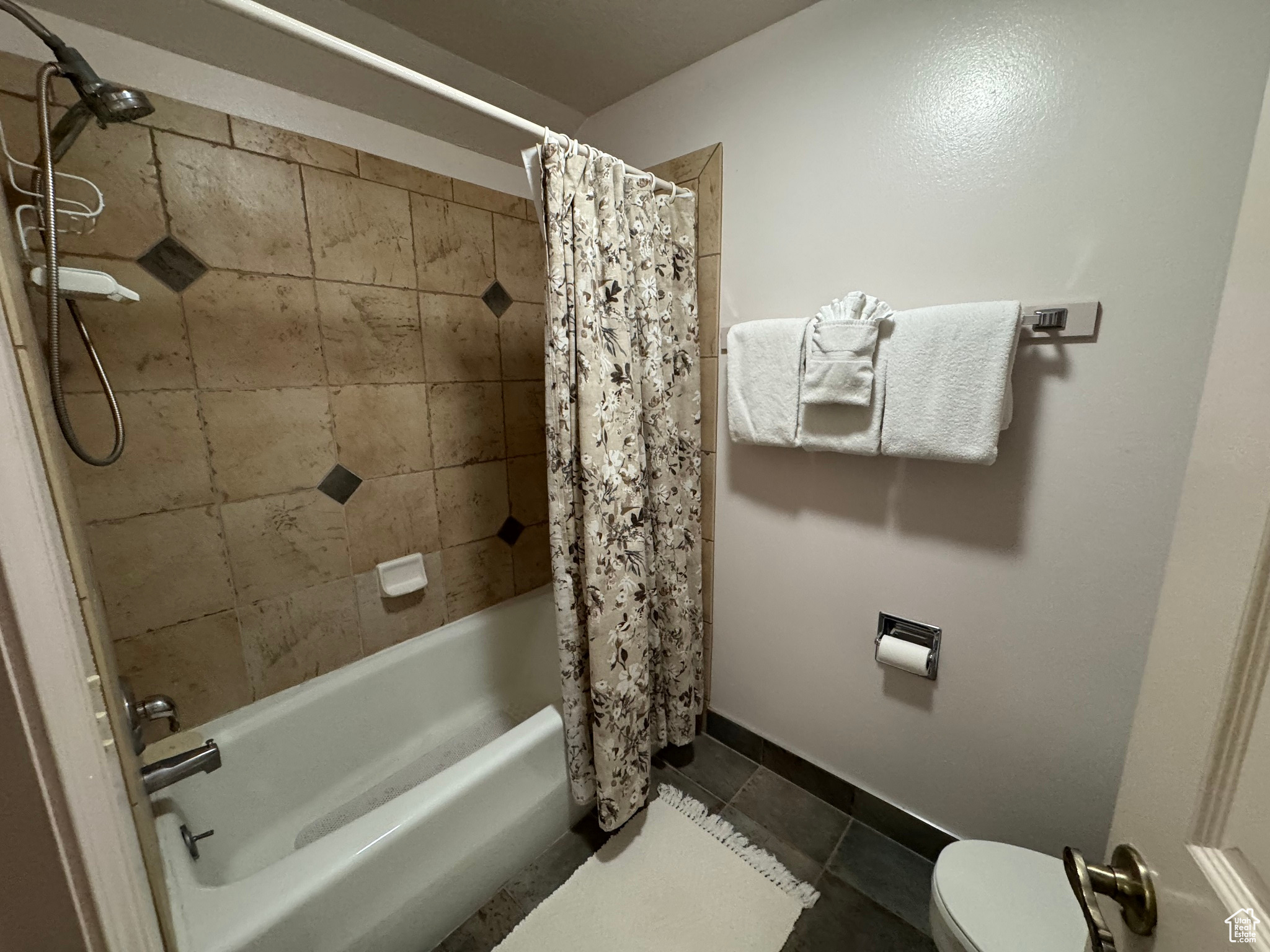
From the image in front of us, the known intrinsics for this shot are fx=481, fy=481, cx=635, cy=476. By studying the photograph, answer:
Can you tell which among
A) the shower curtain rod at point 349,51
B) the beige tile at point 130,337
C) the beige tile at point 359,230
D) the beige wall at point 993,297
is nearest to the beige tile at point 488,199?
the beige tile at point 359,230

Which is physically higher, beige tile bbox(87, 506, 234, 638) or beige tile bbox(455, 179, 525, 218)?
beige tile bbox(455, 179, 525, 218)

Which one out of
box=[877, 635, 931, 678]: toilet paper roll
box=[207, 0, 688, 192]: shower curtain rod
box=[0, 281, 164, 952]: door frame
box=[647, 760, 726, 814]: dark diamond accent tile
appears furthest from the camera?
box=[647, 760, 726, 814]: dark diamond accent tile

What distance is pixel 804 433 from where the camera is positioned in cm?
130

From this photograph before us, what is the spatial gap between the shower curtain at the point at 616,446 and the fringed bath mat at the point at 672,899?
13 cm

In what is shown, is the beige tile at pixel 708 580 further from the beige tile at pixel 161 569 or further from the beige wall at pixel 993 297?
the beige tile at pixel 161 569

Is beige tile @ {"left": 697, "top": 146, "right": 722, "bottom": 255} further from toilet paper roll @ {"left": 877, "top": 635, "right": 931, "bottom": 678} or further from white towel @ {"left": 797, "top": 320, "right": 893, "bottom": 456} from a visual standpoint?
toilet paper roll @ {"left": 877, "top": 635, "right": 931, "bottom": 678}

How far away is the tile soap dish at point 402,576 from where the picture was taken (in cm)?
163

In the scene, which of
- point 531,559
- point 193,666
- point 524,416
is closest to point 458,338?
point 524,416

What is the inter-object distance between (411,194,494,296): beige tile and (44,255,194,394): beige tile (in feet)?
2.15

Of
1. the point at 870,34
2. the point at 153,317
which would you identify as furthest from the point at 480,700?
the point at 870,34

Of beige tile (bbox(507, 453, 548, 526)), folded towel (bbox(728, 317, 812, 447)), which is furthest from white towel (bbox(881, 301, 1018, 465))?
beige tile (bbox(507, 453, 548, 526))

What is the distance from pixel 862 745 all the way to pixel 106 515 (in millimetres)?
2104

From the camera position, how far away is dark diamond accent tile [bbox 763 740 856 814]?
4.94 feet

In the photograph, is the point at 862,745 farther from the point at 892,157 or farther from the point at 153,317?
the point at 153,317
